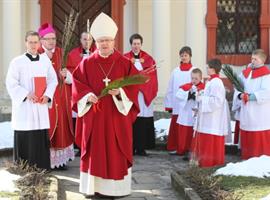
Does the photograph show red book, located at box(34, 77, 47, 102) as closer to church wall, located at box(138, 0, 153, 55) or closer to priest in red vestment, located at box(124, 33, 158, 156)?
priest in red vestment, located at box(124, 33, 158, 156)

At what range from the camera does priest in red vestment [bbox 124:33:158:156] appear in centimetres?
952

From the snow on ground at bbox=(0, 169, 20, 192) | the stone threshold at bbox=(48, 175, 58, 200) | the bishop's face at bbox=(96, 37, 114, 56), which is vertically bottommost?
the stone threshold at bbox=(48, 175, 58, 200)

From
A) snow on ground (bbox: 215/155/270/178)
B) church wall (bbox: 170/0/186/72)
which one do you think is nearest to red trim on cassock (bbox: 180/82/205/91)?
snow on ground (bbox: 215/155/270/178)

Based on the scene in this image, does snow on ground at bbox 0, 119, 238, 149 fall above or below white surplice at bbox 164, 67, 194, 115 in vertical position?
below

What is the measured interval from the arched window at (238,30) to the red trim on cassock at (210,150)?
20.8ft

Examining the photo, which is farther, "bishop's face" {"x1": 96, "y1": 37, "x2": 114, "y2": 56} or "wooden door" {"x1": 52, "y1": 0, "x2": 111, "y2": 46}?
"wooden door" {"x1": 52, "y1": 0, "x2": 111, "y2": 46}

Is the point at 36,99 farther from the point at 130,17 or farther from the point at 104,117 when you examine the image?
the point at 130,17

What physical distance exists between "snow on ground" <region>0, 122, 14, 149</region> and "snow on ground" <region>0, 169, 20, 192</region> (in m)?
2.29

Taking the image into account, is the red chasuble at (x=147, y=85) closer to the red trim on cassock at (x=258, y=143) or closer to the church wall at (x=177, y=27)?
the red trim on cassock at (x=258, y=143)

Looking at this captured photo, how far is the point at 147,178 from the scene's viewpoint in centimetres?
820

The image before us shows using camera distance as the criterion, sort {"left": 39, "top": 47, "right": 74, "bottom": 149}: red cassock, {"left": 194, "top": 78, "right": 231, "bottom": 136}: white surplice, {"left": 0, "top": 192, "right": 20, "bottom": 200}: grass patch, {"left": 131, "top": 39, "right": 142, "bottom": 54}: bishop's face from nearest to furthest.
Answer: {"left": 0, "top": 192, "right": 20, "bottom": 200}: grass patch, {"left": 194, "top": 78, "right": 231, "bottom": 136}: white surplice, {"left": 39, "top": 47, "right": 74, "bottom": 149}: red cassock, {"left": 131, "top": 39, "right": 142, "bottom": 54}: bishop's face

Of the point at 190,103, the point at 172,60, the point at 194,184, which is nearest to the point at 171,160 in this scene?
the point at 190,103

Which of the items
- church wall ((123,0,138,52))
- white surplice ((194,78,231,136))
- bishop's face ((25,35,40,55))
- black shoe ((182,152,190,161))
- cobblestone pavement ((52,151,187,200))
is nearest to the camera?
cobblestone pavement ((52,151,187,200))

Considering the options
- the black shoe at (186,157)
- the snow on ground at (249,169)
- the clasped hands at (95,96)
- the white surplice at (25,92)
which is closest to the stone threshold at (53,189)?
the white surplice at (25,92)
